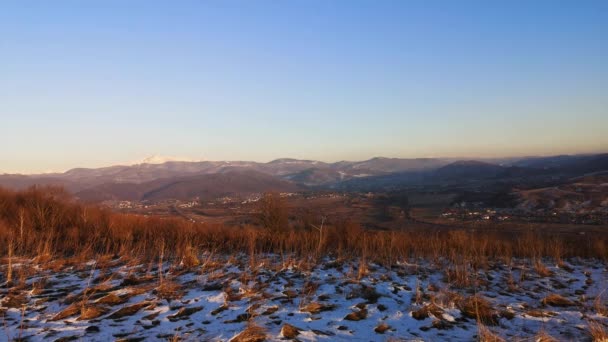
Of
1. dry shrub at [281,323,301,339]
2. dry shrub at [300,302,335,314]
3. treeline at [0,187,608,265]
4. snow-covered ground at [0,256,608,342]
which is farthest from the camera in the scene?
treeline at [0,187,608,265]

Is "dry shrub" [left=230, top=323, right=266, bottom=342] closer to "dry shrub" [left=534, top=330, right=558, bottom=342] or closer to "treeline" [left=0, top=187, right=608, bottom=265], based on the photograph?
"dry shrub" [left=534, top=330, right=558, bottom=342]

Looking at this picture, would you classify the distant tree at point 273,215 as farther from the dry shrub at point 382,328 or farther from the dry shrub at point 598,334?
the dry shrub at point 598,334

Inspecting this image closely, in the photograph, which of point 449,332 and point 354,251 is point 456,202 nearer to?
point 354,251

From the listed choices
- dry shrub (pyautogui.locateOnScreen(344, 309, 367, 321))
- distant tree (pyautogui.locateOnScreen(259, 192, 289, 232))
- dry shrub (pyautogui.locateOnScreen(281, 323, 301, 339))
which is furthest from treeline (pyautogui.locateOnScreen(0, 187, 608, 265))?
dry shrub (pyautogui.locateOnScreen(281, 323, 301, 339))

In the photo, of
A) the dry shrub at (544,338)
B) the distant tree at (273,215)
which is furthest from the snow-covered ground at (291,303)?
the distant tree at (273,215)

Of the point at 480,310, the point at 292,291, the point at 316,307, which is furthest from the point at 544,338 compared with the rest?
the point at 292,291

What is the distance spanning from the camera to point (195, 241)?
11109mm

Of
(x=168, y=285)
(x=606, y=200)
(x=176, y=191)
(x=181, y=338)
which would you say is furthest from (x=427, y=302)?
(x=176, y=191)

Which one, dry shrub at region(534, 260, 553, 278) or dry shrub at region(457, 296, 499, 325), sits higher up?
dry shrub at region(457, 296, 499, 325)

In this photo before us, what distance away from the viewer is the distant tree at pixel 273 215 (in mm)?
13625

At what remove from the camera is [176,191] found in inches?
4518

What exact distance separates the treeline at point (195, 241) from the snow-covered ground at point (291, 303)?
1473 millimetres

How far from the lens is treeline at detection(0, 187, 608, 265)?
9586mm

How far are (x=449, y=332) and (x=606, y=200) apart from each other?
159ft
